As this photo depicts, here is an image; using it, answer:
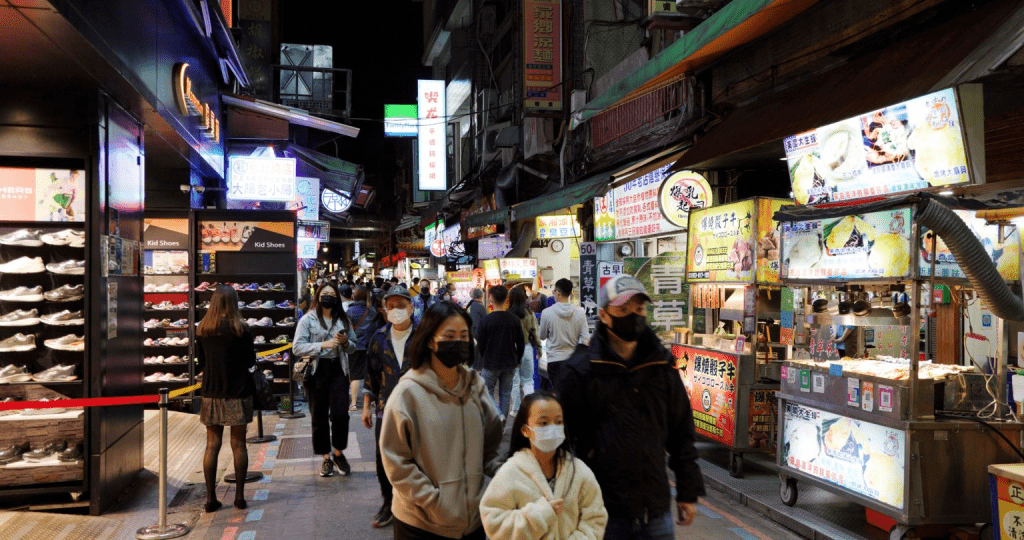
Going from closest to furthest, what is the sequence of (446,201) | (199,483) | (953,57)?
(953,57)
(199,483)
(446,201)

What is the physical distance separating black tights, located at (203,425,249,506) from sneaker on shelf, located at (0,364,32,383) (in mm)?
1896

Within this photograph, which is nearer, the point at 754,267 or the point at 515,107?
the point at 754,267

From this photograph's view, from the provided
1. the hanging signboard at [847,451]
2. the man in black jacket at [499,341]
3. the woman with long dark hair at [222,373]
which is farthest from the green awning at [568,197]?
the woman with long dark hair at [222,373]

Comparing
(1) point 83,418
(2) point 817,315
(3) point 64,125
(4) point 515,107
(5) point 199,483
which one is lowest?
(5) point 199,483

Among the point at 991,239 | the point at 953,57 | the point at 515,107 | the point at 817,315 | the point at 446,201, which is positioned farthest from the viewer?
the point at 446,201

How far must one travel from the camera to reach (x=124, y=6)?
25.1 feet

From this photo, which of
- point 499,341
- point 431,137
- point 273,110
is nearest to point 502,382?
point 499,341

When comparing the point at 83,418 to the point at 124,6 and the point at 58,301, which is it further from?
the point at 124,6

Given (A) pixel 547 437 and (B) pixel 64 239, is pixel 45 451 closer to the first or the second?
(B) pixel 64 239

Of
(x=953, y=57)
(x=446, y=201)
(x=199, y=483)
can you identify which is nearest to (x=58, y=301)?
(x=199, y=483)

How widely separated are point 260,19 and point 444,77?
20535 mm

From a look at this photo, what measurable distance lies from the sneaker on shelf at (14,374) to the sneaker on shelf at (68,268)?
3.31 feet

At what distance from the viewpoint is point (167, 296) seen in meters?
13.8

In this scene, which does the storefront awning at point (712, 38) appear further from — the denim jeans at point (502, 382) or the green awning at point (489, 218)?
the green awning at point (489, 218)
